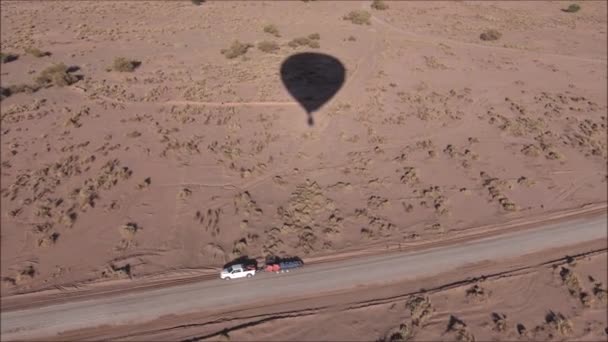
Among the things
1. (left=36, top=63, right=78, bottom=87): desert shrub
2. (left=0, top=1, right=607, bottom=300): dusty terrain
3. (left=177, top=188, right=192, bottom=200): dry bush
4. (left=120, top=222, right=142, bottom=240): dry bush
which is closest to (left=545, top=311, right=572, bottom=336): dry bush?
(left=0, top=1, right=607, bottom=300): dusty terrain

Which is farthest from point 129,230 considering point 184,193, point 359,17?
point 359,17

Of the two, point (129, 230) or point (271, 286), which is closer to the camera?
point (271, 286)

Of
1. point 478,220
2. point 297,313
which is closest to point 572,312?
point 478,220

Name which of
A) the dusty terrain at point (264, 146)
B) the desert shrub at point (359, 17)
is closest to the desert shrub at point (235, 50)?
the dusty terrain at point (264, 146)

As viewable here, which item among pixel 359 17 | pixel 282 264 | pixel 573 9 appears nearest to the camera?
pixel 282 264

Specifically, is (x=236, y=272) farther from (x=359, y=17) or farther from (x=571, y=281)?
(x=359, y=17)

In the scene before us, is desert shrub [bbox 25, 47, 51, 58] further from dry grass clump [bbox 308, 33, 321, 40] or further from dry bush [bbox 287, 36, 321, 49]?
dry grass clump [bbox 308, 33, 321, 40]
